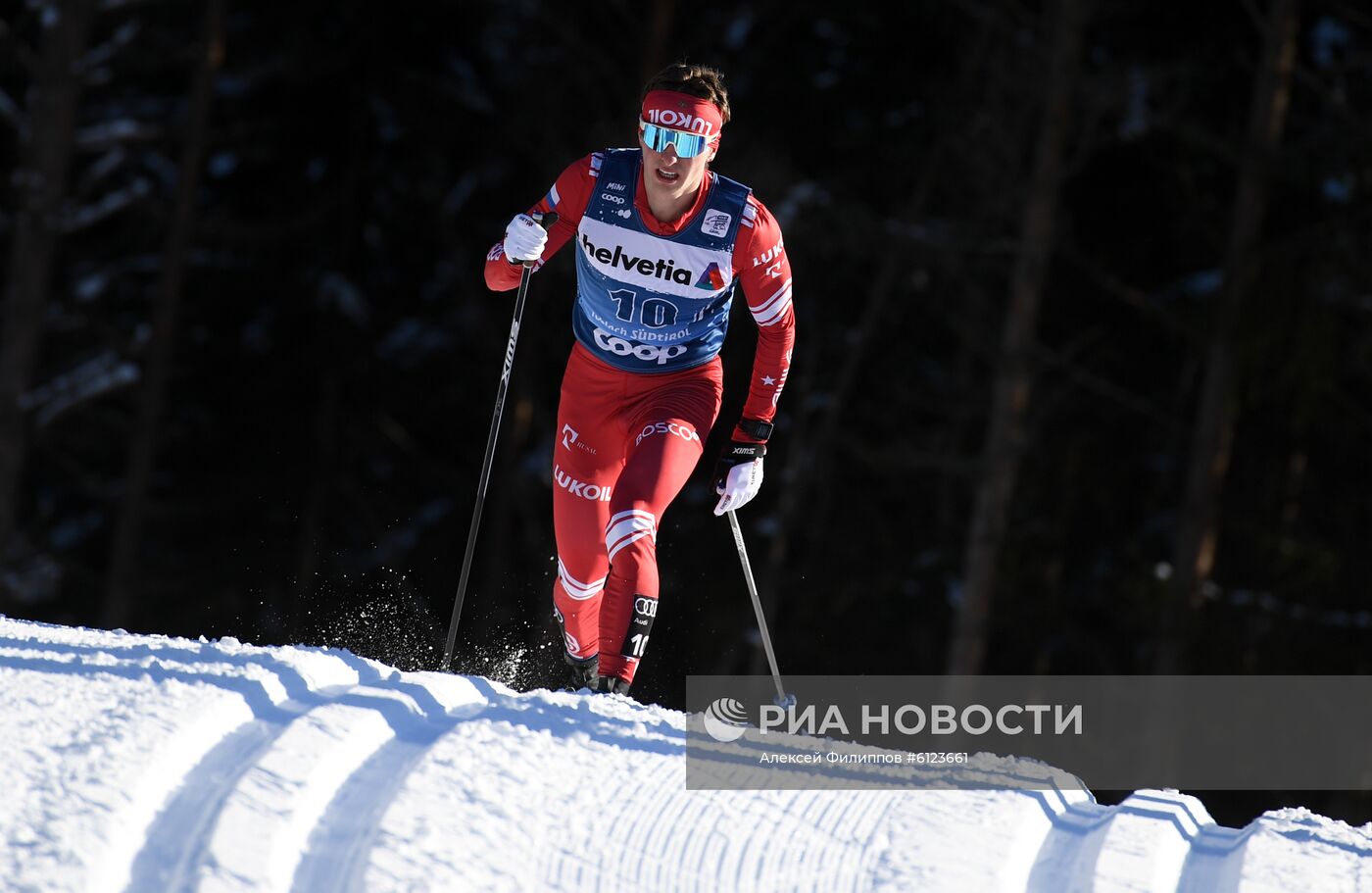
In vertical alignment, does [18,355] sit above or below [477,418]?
below

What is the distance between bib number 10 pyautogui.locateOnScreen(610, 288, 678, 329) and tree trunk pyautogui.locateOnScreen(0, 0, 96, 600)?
9.43 m

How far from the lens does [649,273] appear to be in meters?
4.49

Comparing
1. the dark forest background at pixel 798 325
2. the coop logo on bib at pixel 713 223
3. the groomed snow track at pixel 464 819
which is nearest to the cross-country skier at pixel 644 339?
the coop logo on bib at pixel 713 223

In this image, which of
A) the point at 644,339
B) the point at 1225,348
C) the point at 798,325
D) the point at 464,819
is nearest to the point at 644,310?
the point at 644,339

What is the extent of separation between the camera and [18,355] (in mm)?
12391

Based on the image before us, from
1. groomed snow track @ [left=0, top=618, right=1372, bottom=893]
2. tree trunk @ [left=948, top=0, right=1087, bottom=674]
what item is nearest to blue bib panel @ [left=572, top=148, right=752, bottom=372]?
groomed snow track @ [left=0, top=618, right=1372, bottom=893]

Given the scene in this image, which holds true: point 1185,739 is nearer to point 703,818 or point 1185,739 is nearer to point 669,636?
point 669,636

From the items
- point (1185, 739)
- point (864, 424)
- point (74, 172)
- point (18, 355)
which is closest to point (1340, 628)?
point (1185, 739)

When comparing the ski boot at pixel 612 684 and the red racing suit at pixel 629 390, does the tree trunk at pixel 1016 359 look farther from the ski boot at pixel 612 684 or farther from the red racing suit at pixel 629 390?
the ski boot at pixel 612 684

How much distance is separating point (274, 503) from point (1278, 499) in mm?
11734

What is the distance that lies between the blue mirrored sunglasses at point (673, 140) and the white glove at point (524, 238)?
21.1 inches

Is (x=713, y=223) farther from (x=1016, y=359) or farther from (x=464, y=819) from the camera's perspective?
(x=1016, y=359)

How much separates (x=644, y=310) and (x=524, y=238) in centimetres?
45

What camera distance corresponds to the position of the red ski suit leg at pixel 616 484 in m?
4.36
